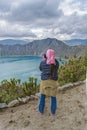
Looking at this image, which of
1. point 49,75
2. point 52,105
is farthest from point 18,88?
point 49,75

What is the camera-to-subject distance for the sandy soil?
20.7ft

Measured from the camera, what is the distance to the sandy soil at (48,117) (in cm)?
632

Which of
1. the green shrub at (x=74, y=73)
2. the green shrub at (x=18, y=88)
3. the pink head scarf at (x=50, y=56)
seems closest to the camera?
the pink head scarf at (x=50, y=56)

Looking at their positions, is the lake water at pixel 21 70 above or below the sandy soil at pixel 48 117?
below

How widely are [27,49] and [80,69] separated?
413 feet

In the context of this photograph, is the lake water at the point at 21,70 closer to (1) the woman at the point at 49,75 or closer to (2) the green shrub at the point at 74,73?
(2) the green shrub at the point at 74,73

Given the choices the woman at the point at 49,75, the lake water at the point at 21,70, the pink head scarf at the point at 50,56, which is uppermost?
the pink head scarf at the point at 50,56

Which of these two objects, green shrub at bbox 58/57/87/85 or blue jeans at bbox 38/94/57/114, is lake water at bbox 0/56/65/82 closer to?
green shrub at bbox 58/57/87/85

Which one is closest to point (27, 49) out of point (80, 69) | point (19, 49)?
point (19, 49)

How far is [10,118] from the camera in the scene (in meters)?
6.79

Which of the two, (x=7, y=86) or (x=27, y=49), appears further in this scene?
(x=27, y=49)

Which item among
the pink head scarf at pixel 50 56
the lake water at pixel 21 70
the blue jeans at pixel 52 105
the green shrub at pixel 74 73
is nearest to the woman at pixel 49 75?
the pink head scarf at pixel 50 56

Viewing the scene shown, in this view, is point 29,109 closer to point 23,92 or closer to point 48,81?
point 48,81

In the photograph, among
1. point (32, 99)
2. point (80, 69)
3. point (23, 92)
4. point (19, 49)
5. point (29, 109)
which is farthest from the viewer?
point (19, 49)
